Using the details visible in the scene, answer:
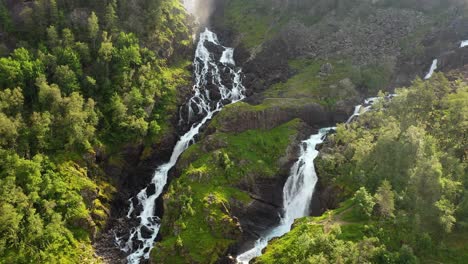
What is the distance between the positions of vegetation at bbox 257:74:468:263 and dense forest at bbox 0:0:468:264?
0.67 feet

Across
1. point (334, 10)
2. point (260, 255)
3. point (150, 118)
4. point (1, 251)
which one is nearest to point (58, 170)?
point (1, 251)

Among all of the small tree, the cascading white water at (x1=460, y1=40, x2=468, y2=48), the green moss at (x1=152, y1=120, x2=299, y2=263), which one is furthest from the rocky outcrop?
the cascading white water at (x1=460, y1=40, x2=468, y2=48)

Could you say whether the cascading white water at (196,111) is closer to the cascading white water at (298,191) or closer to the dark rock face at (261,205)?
the dark rock face at (261,205)

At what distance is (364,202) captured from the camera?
51.4m

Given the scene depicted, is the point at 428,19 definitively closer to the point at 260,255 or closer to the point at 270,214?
the point at 270,214

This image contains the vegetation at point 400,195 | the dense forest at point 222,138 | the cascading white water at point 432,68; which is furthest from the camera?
the cascading white water at point 432,68

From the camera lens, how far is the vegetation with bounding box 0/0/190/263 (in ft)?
182

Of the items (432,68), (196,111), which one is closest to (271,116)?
(196,111)

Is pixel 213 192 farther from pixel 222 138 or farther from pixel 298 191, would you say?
pixel 298 191

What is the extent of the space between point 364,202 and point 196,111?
1610 inches

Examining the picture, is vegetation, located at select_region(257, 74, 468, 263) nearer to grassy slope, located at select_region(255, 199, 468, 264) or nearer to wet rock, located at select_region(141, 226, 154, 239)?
grassy slope, located at select_region(255, 199, 468, 264)

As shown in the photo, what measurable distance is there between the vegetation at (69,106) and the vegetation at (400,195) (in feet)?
90.3

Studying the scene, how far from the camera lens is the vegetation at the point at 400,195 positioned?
4650 cm

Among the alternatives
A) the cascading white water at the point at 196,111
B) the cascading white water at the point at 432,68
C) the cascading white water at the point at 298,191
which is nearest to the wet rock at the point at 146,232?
the cascading white water at the point at 196,111
